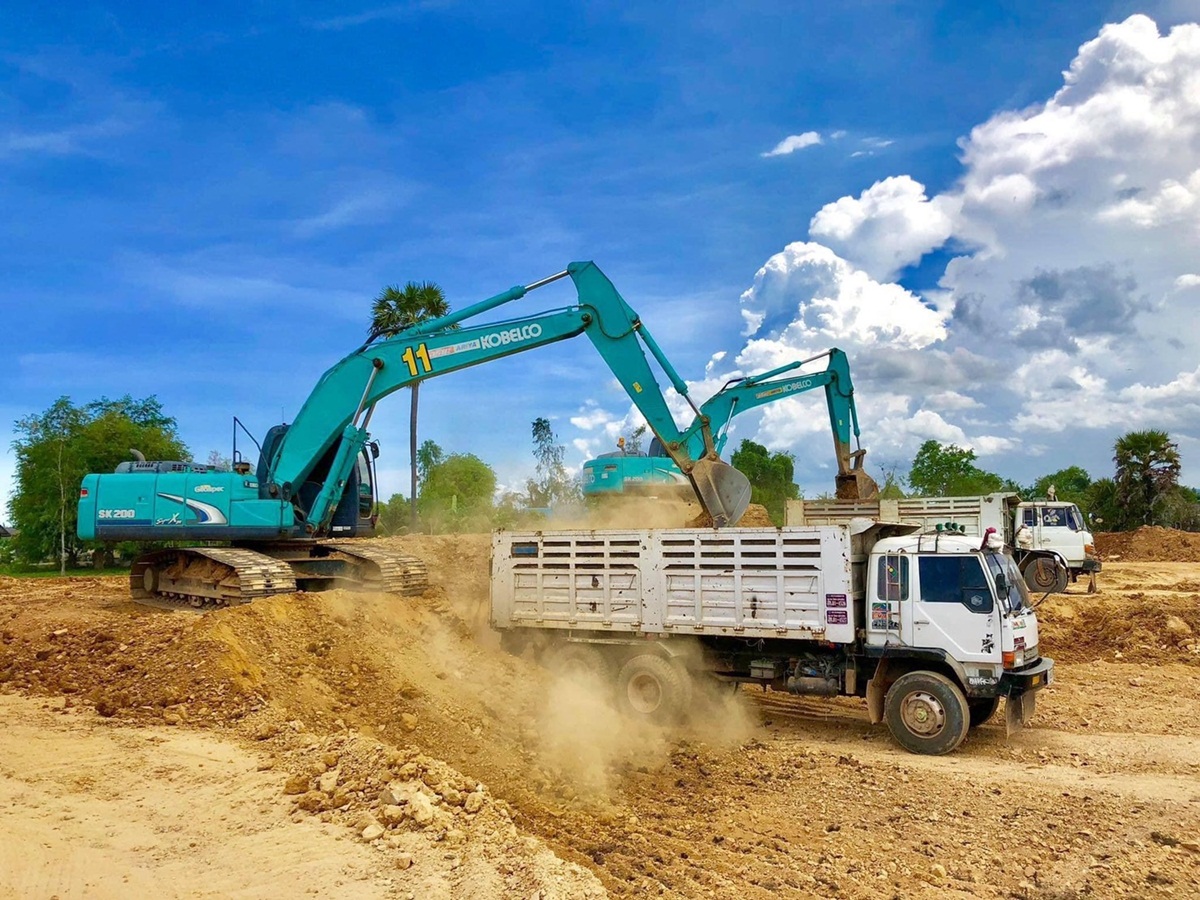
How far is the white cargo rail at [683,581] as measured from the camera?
32.3 feet

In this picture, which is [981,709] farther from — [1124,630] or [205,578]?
[205,578]

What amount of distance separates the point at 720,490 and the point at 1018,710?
472 centimetres

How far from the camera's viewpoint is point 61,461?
1451 inches

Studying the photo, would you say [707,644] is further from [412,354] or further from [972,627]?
[412,354]

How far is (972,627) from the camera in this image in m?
9.36

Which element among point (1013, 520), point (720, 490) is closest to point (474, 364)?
point (720, 490)

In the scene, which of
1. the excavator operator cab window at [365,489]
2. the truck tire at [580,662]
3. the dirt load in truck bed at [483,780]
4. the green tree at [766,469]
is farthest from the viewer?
the green tree at [766,469]

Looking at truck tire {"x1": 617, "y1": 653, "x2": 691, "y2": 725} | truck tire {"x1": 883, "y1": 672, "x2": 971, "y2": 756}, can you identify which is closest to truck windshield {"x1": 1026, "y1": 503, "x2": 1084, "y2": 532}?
truck tire {"x1": 883, "y1": 672, "x2": 971, "y2": 756}

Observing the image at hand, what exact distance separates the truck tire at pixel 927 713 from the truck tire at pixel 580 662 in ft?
11.2

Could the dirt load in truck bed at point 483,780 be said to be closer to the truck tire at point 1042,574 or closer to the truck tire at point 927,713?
the truck tire at point 927,713

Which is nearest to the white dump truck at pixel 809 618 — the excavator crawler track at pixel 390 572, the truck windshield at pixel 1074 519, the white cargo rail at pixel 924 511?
the excavator crawler track at pixel 390 572

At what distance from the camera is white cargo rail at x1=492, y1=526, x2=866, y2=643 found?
32.3ft

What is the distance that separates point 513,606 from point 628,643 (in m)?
1.75

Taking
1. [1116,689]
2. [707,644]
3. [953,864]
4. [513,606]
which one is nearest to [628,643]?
[707,644]
